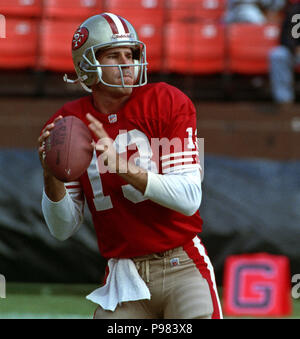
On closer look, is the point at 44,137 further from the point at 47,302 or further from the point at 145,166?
the point at 47,302

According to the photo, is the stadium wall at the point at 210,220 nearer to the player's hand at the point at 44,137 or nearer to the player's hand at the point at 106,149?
the player's hand at the point at 44,137

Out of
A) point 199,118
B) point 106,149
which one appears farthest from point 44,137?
point 199,118

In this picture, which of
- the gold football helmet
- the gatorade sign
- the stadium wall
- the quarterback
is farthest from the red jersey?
the stadium wall

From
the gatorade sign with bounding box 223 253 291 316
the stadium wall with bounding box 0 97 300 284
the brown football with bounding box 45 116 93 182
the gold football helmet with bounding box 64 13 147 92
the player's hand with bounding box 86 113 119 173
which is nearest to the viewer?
the player's hand with bounding box 86 113 119 173

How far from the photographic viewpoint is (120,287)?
2500 millimetres

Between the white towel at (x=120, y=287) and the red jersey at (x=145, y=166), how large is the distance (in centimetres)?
4

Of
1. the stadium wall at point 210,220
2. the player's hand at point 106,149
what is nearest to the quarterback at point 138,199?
the player's hand at point 106,149

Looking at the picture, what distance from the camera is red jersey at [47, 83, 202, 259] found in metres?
2.47

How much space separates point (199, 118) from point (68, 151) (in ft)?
14.5

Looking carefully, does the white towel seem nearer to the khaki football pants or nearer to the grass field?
the khaki football pants

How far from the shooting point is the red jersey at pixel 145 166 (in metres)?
2.47

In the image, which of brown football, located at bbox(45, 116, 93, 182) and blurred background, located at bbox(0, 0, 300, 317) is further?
blurred background, located at bbox(0, 0, 300, 317)
